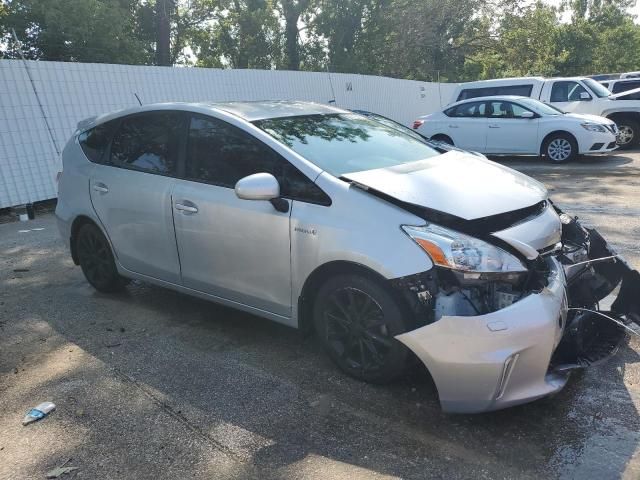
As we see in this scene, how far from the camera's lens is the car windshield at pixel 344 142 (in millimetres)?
3518

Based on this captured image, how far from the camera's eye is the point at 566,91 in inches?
526

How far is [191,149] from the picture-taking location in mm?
3984

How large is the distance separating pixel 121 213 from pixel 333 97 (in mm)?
12972

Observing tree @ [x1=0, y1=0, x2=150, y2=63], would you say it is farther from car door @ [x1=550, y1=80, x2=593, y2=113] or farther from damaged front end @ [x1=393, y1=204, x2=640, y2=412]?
damaged front end @ [x1=393, y1=204, x2=640, y2=412]

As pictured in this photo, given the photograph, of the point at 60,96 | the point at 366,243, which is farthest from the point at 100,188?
the point at 60,96

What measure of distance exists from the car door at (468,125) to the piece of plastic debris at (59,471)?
37.5 ft

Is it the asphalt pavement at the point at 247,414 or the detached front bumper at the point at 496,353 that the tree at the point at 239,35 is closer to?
the asphalt pavement at the point at 247,414

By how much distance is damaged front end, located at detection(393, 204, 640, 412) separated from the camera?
2.62 m

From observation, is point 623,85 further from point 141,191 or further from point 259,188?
point 259,188

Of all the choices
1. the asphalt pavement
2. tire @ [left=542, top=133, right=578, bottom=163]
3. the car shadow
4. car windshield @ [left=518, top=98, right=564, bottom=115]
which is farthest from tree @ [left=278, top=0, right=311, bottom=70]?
the asphalt pavement

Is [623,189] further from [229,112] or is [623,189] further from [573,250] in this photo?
[229,112]

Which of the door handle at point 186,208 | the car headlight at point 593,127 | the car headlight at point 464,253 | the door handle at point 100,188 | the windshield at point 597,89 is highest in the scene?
the car headlight at point 464,253

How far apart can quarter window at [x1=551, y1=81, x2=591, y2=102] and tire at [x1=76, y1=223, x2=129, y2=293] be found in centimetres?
1200

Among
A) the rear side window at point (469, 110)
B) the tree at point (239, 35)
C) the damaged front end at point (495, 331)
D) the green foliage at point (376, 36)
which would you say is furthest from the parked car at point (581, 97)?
the tree at point (239, 35)
